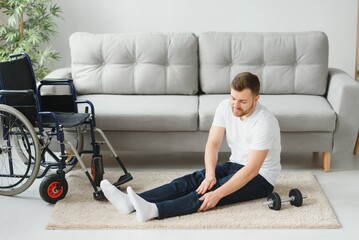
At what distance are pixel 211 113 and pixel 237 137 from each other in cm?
48

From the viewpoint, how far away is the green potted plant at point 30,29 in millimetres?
→ 4281

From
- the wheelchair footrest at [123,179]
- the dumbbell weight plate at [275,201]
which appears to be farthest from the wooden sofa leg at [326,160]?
the wheelchair footrest at [123,179]

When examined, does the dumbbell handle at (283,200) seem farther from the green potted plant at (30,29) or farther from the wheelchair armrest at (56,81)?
the green potted plant at (30,29)

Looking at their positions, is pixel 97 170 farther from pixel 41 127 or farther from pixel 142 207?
pixel 142 207

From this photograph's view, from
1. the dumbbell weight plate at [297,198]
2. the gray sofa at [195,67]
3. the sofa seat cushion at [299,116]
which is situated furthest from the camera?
the gray sofa at [195,67]

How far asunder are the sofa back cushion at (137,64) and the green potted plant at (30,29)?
19.8 inches

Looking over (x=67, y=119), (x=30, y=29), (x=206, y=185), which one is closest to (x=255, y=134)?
(x=206, y=185)

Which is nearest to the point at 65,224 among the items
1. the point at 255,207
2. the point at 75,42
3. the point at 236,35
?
the point at 255,207

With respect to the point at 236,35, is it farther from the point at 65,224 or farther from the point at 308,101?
the point at 65,224

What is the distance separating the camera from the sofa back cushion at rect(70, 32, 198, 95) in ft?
13.0

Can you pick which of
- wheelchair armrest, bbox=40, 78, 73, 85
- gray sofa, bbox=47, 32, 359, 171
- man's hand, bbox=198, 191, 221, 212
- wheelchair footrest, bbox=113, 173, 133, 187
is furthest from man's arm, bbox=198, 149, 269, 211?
wheelchair armrest, bbox=40, 78, 73, 85

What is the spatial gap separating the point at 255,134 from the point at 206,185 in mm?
359

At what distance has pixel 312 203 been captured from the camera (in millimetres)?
3092

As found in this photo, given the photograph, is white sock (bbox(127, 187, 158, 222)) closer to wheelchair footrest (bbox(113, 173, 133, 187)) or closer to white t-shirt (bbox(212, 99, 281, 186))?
wheelchair footrest (bbox(113, 173, 133, 187))
